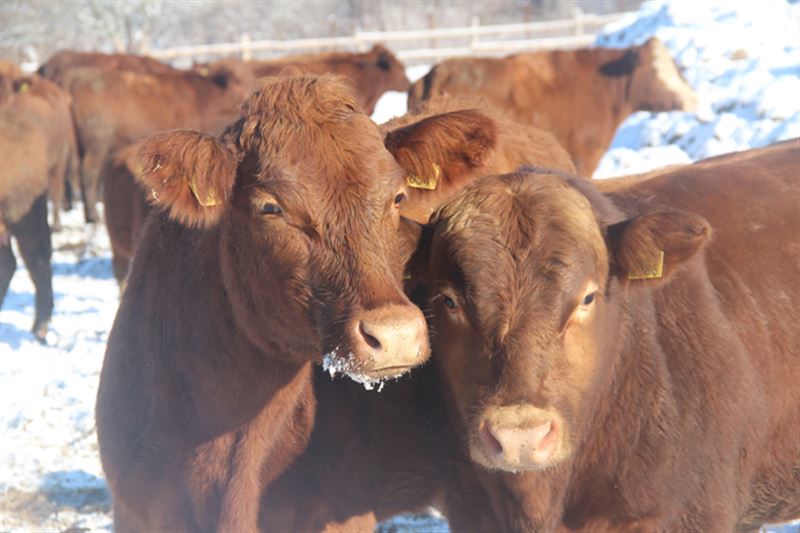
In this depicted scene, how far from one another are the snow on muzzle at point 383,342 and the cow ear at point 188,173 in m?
0.71

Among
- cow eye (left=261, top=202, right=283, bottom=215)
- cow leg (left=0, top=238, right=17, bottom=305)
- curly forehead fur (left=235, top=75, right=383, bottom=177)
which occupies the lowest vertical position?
cow leg (left=0, top=238, right=17, bottom=305)

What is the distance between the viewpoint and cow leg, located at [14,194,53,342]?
9.56 metres

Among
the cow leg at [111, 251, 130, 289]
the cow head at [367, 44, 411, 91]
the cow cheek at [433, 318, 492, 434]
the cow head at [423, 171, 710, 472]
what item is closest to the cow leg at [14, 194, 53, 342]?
the cow leg at [111, 251, 130, 289]

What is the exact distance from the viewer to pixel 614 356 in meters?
3.81

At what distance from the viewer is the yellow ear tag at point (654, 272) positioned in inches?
142

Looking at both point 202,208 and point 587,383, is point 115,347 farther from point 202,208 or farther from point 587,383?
point 587,383

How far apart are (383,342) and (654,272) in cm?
112

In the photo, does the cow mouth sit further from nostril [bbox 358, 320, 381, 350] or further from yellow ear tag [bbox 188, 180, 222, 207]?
yellow ear tag [bbox 188, 180, 222, 207]

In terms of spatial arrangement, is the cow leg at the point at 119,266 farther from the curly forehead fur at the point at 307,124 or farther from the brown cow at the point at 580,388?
the curly forehead fur at the point at 307,124

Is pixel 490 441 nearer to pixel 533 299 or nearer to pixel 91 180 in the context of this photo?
pixel 533 299

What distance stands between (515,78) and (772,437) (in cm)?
1014

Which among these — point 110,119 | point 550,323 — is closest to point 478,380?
point 550,323

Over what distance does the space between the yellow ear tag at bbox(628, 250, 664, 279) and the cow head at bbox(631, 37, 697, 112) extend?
890 cm

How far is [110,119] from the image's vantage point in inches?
623
